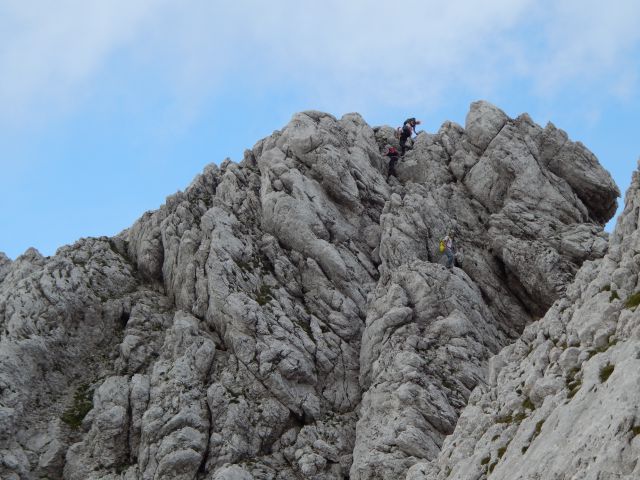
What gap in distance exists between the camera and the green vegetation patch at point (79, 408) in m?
46.6

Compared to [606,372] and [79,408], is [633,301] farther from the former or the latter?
[79,408]

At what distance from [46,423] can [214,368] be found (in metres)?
11.1

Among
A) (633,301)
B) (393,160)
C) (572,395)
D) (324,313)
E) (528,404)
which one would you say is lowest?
(572,395)

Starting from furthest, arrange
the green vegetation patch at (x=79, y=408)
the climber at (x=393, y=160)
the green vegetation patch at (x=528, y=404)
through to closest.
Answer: the climber at (x=393, y=160), the green vegetation patch at (x=79, y=408), the green vegetation patch at (x=528, y=404)

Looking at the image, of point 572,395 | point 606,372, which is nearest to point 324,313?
point 572,395

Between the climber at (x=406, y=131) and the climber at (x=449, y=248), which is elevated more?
the climber at (x=406, y=131)

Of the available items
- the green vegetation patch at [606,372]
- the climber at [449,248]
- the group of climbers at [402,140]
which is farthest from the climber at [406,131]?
the green vegetation patch at [606,372]

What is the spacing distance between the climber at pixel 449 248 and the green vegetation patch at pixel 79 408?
86.7 ft

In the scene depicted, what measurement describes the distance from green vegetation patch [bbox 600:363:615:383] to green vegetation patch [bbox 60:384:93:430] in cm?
3425

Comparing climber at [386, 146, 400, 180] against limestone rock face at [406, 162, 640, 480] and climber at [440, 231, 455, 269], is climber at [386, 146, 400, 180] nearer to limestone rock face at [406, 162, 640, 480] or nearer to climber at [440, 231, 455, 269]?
climber at [440, 231, 455, 269]

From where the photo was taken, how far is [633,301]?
26500 millimetres

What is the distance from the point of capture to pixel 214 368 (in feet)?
156

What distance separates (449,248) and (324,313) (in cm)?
1013

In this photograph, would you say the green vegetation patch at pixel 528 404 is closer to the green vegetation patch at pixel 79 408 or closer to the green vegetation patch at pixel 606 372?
the green vegetation patch at pixel 606 372
